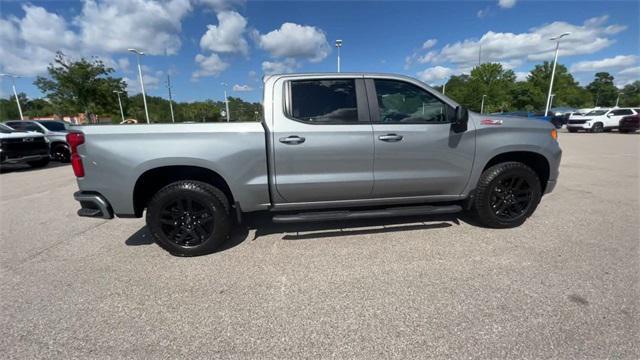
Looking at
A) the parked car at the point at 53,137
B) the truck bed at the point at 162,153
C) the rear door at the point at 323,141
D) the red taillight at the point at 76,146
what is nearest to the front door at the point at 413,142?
the rear door at the point at 323,141

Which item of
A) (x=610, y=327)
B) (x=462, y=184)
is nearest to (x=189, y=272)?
(x=462, y=184)

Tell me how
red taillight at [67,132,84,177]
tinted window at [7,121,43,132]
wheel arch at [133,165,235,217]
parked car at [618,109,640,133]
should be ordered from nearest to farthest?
red taillight at [67,132,84,177] → wheel arch at [133,165,235,217] → tinted window at [7,121,43,132] → parked car at [618,109,640,133]

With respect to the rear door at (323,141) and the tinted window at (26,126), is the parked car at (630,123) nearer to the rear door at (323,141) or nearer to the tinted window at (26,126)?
the rear door at (323,141)

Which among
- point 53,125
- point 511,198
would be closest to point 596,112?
point 511,198

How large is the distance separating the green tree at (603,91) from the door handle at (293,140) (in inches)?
4394

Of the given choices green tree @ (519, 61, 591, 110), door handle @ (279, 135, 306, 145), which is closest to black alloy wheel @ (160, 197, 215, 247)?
door handle @ (279, 135, 306, 145)

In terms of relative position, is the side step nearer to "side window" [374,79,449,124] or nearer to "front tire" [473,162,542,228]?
"front tire" [473,162,542,228]

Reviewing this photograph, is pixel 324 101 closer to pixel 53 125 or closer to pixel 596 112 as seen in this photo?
pixel 53 125

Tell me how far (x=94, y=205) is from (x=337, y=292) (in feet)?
8.74

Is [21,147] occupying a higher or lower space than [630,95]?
lower

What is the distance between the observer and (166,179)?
329 cm

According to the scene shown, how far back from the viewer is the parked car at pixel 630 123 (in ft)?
60.7

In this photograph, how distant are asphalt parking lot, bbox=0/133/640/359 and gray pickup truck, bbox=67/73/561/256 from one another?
446 mm

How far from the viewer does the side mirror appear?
10.4 ft
